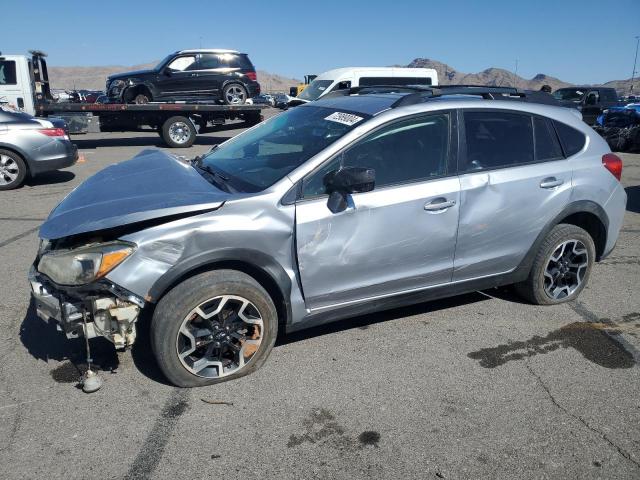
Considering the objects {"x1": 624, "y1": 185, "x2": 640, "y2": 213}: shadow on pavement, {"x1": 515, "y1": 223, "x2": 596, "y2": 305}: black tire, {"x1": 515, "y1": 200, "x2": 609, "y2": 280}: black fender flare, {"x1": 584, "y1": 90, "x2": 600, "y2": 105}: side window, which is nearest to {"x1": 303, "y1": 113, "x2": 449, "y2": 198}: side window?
{"x1": 515, "y1": 200, "x2": 609, "y2": 280}: black fender flare

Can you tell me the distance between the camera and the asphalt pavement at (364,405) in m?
2.59

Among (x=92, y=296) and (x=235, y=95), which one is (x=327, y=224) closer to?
(x=92, y=296)

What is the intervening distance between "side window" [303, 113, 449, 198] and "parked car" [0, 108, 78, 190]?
742cm

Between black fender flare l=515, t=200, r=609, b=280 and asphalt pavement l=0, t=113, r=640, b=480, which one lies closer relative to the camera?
asphalt pavement l=0, t=113, r=640, b=480

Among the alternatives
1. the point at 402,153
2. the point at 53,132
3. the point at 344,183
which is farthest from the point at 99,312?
the point at 53,132

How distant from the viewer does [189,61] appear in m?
15.1

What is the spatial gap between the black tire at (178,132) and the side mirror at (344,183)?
12622mm

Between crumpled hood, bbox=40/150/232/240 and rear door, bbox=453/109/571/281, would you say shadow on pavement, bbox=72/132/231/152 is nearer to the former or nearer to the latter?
crumpled hood, bbox=40/150/232/240

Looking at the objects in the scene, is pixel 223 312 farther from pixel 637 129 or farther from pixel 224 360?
pixel 637 129

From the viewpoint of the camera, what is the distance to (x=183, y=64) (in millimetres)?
15148

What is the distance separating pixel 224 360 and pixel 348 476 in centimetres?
112

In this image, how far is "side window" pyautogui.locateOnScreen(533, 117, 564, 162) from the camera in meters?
4.09

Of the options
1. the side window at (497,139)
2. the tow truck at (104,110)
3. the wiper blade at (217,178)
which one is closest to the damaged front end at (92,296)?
the wiper blade at (217,178)

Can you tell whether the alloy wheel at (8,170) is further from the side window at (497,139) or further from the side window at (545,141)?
the side window at (545,141)
